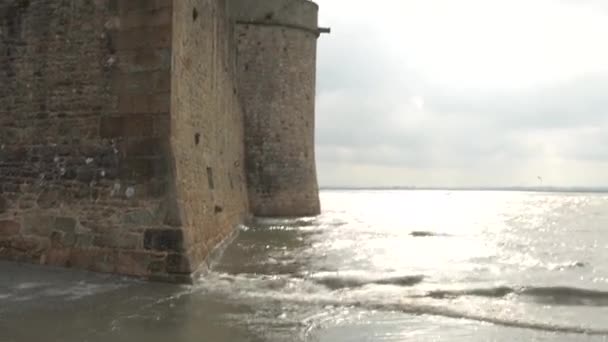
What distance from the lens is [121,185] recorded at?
8.87 m

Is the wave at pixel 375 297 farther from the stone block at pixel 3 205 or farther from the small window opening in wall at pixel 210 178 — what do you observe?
the stone block at pixel 3 205

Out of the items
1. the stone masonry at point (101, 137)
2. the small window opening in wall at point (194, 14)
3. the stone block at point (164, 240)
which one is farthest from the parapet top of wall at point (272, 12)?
the stone block at point (164, 240)

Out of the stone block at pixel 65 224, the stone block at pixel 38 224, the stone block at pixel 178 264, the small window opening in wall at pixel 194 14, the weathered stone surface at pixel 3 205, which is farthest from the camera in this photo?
the small window opening in wall at pixel 194 14

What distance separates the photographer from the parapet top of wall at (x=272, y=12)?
2294 centimetres

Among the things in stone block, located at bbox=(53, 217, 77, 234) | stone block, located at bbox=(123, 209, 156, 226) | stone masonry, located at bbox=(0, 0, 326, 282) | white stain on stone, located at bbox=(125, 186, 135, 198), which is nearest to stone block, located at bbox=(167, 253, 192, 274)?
stone masonry, located at bbox=(0, 0, 326, 282)

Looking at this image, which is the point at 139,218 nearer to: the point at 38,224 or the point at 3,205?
the point at 38,224

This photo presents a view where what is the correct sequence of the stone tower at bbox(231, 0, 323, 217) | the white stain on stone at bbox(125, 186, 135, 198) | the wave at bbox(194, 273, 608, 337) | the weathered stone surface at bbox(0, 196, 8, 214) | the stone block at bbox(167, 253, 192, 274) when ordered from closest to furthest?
the wave at bbox(194, 273, 608, 337)
the stone block at bbox(167, 253, 192, 274)
the white stain on stone at bbox(125, 186, 135, 198)
the weathered stone surface at bbox(0, 196, 8, 214)
the stone tower at bbox(231, 0, 323, 217)

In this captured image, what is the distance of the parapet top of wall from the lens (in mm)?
22938

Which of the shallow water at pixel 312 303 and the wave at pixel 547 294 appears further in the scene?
the wave at pixel 547 294

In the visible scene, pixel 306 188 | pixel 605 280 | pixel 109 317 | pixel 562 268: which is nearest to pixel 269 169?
pixel 306 188

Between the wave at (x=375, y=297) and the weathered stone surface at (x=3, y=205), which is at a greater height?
the weathered stone surface at (x=3, y=205)

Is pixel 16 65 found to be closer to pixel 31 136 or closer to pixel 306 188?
pixel 31 136

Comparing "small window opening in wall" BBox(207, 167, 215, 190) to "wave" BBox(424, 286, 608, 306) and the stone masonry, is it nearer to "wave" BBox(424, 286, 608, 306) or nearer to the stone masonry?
the stone masonry

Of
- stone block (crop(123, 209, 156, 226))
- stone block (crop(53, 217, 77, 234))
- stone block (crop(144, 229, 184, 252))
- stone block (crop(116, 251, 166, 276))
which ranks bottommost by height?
stone block (crop(116, 251, 166, 276))
